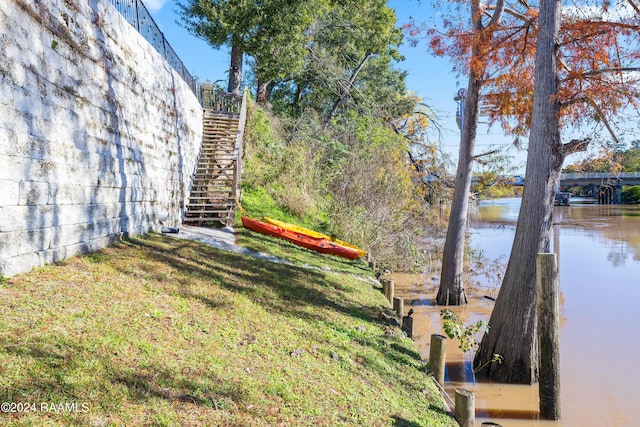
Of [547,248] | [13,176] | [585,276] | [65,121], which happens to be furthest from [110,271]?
[585,276]

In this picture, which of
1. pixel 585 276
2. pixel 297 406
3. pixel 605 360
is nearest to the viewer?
pixel 297 406

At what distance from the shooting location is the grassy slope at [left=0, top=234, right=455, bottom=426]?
2.50 m

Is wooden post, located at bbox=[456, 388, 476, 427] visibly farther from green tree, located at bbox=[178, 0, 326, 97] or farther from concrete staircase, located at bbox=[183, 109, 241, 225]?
green tree, located at bbox=[178, 0, 326, 97]

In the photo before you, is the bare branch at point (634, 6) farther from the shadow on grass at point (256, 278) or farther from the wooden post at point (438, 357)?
the shadow on grass at point (256, 278)

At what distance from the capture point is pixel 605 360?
6.97 meters

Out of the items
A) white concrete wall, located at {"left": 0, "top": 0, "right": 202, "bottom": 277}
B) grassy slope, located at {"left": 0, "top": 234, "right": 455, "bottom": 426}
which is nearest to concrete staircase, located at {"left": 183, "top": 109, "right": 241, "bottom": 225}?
white concrete wall, located at {"left": 0, "top": 0, "right": 202, "bottom": 277}

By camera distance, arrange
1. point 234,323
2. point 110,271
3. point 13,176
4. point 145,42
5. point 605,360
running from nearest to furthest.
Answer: point 13,176, point 234,323, point 110,271, point 605,360, point 145,42

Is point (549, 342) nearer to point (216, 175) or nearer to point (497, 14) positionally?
point (497, 14)

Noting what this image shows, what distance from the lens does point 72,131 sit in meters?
4.64

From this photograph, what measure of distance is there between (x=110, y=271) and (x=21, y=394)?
7.72 feet

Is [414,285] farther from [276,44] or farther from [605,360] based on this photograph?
[276,44]

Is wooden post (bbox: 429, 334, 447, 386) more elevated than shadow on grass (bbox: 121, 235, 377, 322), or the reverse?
shadow on grass (bbox: 121, 235, 377, 322)

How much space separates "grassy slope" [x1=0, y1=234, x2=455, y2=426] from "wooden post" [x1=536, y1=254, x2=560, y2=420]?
1643 mm

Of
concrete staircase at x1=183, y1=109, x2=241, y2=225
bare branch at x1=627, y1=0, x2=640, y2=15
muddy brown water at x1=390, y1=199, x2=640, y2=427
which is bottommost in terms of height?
muddy brown water at x1=390, y1=199, x2=640, y2=427
